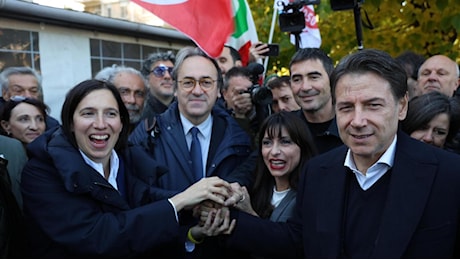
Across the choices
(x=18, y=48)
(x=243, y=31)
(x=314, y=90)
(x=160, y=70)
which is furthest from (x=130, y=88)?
(x=18, y=48)

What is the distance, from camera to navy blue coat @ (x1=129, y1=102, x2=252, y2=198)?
3018 millimetres

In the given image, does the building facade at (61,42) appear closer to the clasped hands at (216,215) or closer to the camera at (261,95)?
the camera at (261,95)

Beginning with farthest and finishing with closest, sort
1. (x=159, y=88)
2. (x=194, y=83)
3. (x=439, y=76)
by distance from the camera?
(x=159, y=88) → (x=439, y=76) → (x=194, y=83)

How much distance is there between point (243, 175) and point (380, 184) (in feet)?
3.72

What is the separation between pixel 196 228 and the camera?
2727 mm

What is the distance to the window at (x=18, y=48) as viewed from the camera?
7121 millimetres

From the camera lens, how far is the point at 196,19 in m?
4.04

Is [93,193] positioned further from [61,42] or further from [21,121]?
[61,42]

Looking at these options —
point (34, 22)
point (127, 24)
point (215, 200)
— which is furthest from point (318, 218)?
point (127, 24)

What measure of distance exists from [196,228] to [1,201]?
1013 mm

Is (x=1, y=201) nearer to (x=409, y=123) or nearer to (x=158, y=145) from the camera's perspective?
(x=158, y=145)

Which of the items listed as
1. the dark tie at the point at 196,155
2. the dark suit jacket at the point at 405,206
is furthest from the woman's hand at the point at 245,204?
the dark suit jacket at the point at 405,206

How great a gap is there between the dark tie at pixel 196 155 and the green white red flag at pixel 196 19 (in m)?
0.99

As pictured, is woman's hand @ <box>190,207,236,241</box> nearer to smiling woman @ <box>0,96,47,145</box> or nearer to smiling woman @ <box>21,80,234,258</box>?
smiling woman @ <box>21,80,234,258</box>
